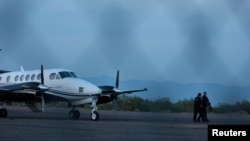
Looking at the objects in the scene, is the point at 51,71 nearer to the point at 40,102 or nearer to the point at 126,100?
the point at 40,102

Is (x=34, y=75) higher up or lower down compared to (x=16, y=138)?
higher up

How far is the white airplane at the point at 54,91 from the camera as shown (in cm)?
3219

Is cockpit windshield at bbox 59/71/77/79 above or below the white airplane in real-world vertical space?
above

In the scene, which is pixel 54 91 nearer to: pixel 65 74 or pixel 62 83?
pixel 62 83

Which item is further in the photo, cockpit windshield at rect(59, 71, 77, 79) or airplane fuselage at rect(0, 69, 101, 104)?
cockpit windshield at rect(59, 71, 77, 79)

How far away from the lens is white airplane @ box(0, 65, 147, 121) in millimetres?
32188

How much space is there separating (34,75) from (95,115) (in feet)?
16.9

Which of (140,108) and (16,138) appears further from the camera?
(140,108)

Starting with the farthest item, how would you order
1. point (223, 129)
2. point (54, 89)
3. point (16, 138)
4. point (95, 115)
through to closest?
1. point (54, 89)
2. point (95, 115)
3. point (16, 138)
4. point (223, 129)

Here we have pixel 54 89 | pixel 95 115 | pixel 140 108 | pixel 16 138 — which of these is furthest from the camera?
pixel 140 108

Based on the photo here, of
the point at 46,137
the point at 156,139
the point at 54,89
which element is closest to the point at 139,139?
the point at 156,139

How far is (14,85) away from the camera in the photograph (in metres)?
32.9

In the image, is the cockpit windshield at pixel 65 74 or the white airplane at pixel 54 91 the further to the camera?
the cockpit windshield at pixel 65 74

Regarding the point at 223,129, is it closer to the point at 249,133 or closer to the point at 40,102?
the point at 249,133
